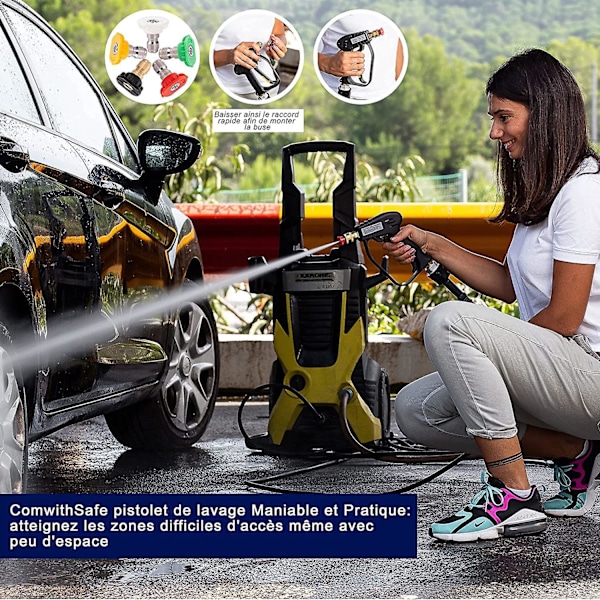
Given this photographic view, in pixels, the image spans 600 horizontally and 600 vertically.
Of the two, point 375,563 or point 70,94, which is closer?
point 375,563

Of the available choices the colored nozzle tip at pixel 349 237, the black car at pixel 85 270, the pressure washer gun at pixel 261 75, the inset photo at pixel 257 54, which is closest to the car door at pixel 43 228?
the black car at pixel 85 270

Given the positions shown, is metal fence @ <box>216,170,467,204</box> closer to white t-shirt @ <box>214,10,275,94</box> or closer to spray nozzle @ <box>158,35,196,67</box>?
white t-shirt @ <box>214,10,275,94</box>

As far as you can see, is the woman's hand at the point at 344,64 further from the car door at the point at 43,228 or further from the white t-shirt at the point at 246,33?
the car door at the point at 43,228

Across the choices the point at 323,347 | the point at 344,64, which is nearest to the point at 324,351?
the point at 323,347

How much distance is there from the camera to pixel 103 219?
3.46 meters

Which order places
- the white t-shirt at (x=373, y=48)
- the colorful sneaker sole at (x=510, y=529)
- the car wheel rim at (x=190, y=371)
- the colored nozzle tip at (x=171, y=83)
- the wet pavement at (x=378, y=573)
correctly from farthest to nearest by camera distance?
the colored nozzle tip at (x=171, y=83), the white t-shirt at (x=373, y=48), the car wheel rim at (x=190, y=371), the colorful sneaker sole at (x=510, y=529), the wet pavement at (x=378, y=573)

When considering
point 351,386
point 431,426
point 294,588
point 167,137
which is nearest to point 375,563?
point 294,588

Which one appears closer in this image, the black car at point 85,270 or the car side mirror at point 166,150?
the black car at point 85,270

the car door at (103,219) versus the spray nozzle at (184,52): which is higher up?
the spray nozzle at (184,52)

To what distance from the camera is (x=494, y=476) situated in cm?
302

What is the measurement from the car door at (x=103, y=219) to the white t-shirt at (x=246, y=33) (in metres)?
2.50

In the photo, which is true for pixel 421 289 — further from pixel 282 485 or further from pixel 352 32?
pixel 282 485

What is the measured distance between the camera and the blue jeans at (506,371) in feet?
9.85

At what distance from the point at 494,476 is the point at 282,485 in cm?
104
